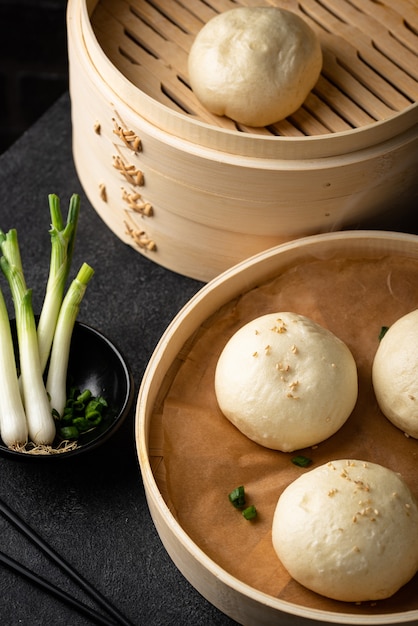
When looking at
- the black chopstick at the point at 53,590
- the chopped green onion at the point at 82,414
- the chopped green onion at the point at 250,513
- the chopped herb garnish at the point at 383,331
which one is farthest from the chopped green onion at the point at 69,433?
the chopped herb garnish at the point at 383,331

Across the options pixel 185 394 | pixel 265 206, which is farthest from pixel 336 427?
pixel 265 206

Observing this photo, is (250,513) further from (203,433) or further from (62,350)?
(62,350)

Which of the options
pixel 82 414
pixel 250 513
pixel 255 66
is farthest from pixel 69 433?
pixel 255 66

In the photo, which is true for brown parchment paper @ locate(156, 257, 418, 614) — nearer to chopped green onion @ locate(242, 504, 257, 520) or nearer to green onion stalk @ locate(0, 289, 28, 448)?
chopped green onion @ locate(242, 504, 257, 520)

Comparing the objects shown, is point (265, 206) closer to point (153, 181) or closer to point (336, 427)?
point (153, 181)

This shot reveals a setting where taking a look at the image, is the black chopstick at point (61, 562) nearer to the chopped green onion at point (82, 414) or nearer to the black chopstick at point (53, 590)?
the black chopstick at point (53, 590)

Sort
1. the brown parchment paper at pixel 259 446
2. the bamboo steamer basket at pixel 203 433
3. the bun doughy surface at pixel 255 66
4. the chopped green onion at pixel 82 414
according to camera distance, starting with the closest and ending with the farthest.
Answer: the bamboo steamer basket at pixel 203 433 → the brown parchment paper at pixel 259 446 → the chopped green onion at pixel 82 414 → the bun doughy surface at pixel 255 66
